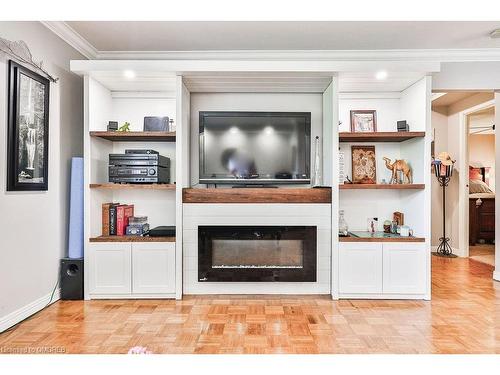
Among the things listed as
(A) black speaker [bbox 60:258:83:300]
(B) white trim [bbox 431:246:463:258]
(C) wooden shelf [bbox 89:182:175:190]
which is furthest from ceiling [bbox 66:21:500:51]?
(B) white trim [bbox 431:246:463:258]

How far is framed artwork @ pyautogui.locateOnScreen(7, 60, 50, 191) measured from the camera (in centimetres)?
246

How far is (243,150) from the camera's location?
343cm

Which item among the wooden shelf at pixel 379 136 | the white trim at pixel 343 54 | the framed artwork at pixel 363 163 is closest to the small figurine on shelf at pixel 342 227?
the framed artwork at pixel 363 163

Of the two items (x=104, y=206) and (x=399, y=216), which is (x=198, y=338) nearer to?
(x=104, y=206)

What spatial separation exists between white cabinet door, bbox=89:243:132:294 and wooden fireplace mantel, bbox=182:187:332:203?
2.40 feet

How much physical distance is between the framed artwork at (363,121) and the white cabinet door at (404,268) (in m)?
1.16

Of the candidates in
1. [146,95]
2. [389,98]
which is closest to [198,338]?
[146,95]

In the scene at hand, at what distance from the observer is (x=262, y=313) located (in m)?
2.78

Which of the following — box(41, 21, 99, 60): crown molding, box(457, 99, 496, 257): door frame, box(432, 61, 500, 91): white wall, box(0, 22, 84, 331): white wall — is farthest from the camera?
box(457, 99, 496, 257): door frame

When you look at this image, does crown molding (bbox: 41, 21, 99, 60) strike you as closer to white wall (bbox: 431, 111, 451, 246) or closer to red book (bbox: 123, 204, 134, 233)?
red book (bbox: 123, 204, 134, 233)

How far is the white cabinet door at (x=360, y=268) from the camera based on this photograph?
3.14 m

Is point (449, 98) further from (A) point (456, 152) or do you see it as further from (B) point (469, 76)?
(B) point (469, 76)

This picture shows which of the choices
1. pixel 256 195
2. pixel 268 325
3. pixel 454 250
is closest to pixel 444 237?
pixel 454 250

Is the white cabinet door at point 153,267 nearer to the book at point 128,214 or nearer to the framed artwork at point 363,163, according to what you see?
the book at point 128,214
